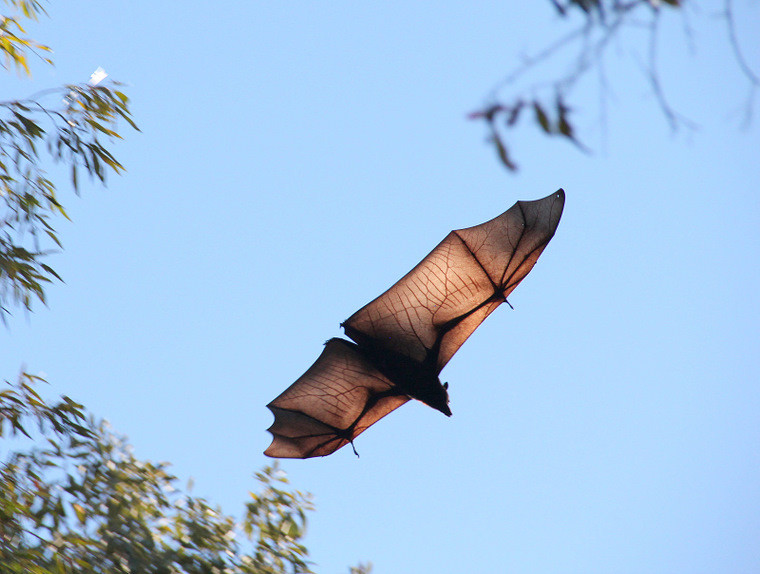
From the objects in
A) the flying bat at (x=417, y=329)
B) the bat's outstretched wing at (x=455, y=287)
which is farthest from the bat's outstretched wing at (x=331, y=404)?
the bat's outstretched wing at (x=455, y=287)

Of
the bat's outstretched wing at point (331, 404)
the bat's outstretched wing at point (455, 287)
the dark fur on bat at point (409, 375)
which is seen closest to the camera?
the bat's outstretched wing at point (455, 287)

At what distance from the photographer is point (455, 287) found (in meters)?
5.98

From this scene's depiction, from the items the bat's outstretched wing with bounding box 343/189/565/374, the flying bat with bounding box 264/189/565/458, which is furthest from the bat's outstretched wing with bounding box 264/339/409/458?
the bat's outstretched wing with bounding box 343/189/565/374

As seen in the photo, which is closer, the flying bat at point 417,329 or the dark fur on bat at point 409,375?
the flying bat at point 417,329

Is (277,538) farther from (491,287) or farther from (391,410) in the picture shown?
(491,287)

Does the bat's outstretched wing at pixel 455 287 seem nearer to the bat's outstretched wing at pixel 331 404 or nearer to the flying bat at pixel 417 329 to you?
the flying bat at pixel 417 329

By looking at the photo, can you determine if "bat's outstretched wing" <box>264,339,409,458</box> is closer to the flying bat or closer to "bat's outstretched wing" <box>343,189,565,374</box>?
the flying bat

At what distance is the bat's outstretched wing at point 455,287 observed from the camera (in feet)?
18.8

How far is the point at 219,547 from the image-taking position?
4.56 m

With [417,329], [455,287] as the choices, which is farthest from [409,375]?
[455,287]

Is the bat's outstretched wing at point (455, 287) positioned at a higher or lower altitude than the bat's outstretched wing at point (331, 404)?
higher

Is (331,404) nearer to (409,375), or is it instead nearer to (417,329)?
(409,375)

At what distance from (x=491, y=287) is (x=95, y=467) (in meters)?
3.28

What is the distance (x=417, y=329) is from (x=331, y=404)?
1221 mm
